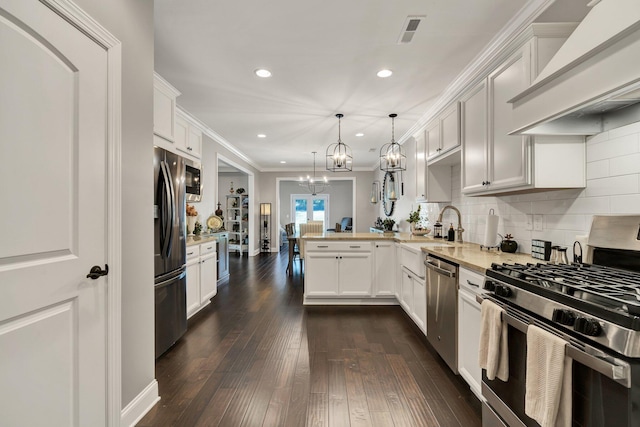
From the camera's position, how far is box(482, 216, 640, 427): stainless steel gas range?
0.85 metres

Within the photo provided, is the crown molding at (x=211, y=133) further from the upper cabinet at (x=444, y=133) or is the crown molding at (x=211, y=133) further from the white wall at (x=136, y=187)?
the upper cabinet at (x=444, y=133)

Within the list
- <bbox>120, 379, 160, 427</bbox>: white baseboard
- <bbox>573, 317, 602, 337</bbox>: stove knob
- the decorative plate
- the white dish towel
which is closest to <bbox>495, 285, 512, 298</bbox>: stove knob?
the white dish towel

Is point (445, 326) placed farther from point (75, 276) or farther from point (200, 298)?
point (200, 298)

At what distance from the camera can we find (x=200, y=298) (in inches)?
136

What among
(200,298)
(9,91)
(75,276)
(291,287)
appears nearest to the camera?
(9,91)

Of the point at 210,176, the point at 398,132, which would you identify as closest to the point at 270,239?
the point at 210,176

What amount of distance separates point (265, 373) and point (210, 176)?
3660 mm

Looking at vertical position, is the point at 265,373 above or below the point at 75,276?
below

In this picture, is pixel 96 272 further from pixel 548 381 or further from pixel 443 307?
pixel 443 307

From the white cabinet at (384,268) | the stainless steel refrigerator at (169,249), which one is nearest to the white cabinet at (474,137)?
the white cabinet at (384,268)

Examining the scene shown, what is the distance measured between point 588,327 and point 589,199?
1.25 meters

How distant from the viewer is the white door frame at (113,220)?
1.46 m

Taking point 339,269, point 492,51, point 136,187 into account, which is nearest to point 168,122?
point 136,187

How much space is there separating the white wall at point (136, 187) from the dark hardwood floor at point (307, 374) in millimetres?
382
